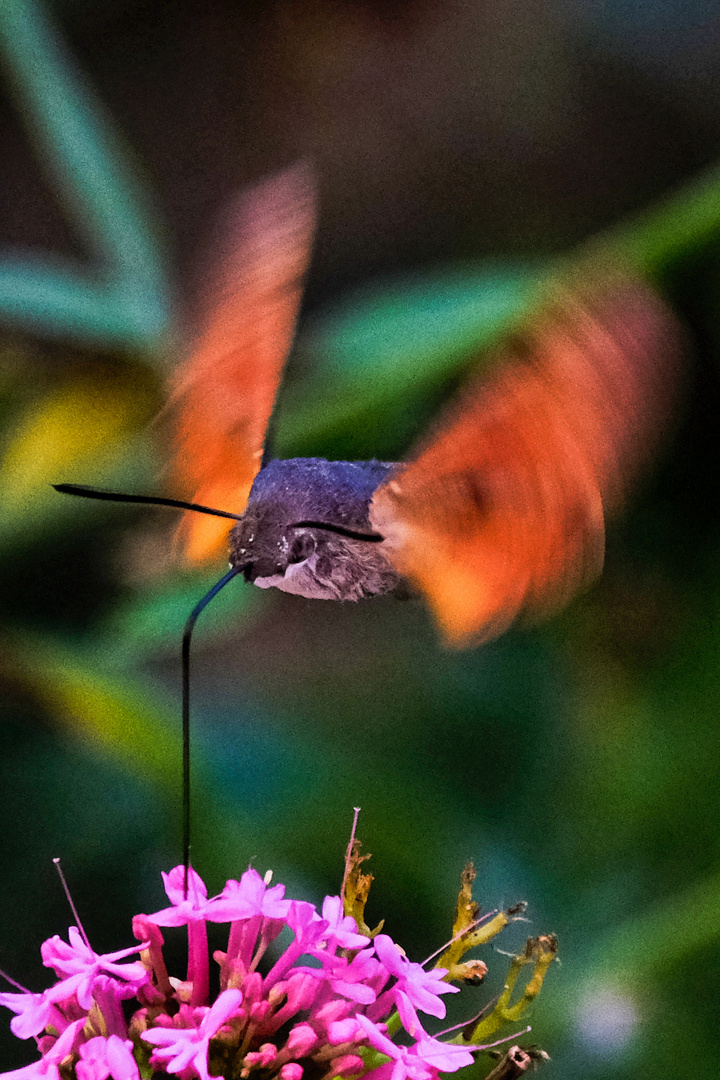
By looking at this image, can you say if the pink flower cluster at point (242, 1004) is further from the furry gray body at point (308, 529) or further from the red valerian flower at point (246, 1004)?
the furry gray body at point (308, 529)

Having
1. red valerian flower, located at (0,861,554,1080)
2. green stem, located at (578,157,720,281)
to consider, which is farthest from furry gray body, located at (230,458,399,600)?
green stem, located at (578,157,720,281)

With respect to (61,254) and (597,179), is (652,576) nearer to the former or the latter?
(597,179)

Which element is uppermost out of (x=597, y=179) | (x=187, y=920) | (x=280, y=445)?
(x=597, y=179)

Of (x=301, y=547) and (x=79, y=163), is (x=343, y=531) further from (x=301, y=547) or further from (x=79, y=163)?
(x=79, y=163)

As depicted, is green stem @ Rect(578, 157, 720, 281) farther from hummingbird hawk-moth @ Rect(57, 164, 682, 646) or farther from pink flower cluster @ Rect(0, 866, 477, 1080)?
pink flower cluster @ Rect(0, 866, 477, 1080)

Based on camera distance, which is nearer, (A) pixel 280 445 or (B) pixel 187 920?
(B) pixel 187 920

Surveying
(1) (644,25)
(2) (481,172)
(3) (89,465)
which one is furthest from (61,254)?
(1) (644,25)
